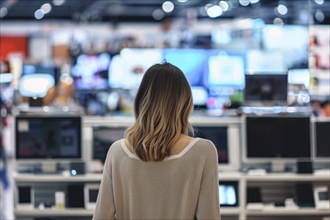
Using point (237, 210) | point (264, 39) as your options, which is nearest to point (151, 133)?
point (237, 210)

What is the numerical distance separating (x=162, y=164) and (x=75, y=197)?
371 centimetres

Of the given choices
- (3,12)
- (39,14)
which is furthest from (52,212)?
(39,14)

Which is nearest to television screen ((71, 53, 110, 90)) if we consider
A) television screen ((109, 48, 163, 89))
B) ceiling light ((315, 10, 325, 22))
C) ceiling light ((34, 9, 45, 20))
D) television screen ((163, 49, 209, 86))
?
television screen ((109, 48, 163, 89))

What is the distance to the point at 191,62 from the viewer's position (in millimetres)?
12844

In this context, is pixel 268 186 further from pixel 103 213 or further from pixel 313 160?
pixel 103 213

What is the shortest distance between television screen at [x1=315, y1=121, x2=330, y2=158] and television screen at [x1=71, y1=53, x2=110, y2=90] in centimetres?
833

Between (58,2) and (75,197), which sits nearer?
(75,197)

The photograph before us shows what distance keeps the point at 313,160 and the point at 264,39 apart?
790 cm

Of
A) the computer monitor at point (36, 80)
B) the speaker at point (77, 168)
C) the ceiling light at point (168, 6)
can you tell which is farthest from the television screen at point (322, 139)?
the ceiling light at point (168, 6)

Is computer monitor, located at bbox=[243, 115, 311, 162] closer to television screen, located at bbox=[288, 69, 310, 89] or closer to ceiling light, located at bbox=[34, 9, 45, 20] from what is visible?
television screen, located at bbox=[288, 69, 310, 89]

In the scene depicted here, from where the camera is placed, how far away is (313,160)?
6.89 m

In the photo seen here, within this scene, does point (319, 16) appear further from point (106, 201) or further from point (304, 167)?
point (106, 201)

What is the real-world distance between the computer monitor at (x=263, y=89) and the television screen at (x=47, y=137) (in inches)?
60.1

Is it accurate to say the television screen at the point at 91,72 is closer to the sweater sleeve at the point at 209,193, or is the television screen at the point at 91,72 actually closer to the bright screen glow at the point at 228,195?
the bright screen glow at the point at 228,195
